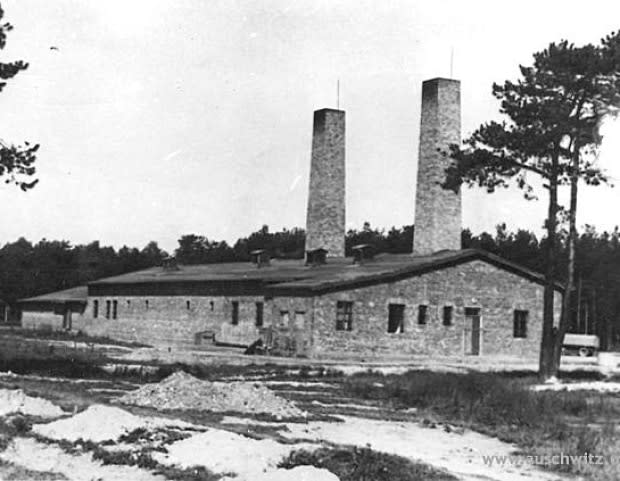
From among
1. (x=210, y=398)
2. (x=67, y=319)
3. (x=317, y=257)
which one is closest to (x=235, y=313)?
(x=317, y=257)

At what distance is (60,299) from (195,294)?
17.2 m

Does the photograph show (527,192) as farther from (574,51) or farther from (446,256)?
(446,256)

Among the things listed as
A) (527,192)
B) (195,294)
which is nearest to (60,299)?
(195,294)

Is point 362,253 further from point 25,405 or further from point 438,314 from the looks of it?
point 25,405

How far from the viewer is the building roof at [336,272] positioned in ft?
128

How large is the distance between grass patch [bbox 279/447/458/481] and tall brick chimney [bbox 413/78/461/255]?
35.5 meters

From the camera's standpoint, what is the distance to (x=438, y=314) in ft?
137

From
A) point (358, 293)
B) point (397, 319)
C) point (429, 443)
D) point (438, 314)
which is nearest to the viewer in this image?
point (429, 443)

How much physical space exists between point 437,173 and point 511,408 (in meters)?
28.9

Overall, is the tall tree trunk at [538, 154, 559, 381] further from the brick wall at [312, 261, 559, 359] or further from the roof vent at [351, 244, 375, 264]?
the roof vent at [351, 244, 375, 264]

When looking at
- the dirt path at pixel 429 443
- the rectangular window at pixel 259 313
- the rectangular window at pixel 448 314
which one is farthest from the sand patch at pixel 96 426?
the rectangular window at pixel 259 313

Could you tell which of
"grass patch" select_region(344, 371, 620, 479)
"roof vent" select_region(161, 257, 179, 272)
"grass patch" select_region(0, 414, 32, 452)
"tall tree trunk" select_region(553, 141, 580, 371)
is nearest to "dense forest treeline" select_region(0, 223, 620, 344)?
"roof vent" select_region(161, 257, 179, 272)

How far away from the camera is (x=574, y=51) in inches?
1160

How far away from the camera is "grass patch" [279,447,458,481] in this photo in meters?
11.6
